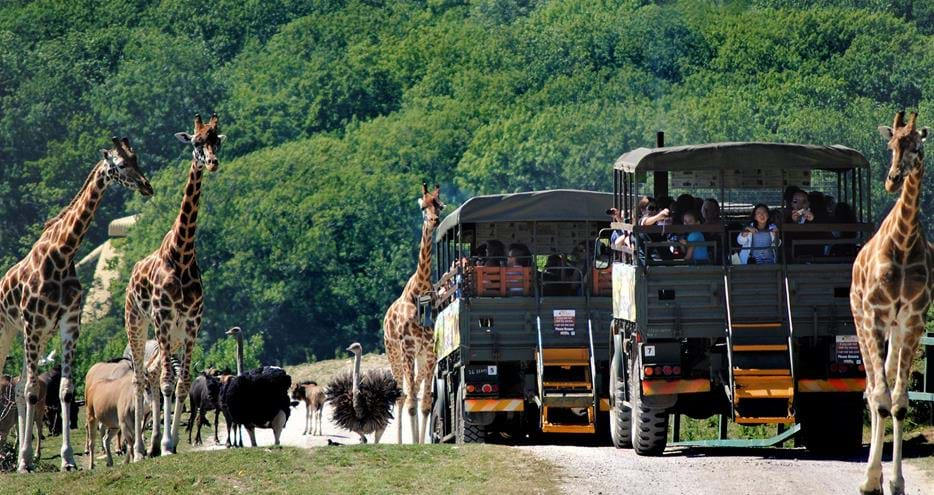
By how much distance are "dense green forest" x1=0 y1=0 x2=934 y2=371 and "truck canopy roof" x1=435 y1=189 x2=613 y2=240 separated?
40445 mm

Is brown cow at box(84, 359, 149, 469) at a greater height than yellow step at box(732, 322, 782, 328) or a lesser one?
lesser

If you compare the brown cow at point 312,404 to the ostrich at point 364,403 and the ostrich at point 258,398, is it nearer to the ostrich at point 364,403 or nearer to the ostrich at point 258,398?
the ostrich at point 364,403

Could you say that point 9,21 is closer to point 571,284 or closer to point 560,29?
point 560,29

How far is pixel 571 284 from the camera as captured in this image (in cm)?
2797

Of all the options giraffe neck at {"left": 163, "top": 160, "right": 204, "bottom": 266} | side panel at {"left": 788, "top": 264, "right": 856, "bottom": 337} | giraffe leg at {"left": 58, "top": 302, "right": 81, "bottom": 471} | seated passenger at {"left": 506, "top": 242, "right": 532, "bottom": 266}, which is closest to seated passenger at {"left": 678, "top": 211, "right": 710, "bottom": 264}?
side panel at {"left": 788, "top": 264, "right": 856, "bottom": 337}

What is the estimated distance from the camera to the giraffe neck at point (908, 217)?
20719mm

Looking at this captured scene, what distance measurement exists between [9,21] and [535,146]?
70709 mm

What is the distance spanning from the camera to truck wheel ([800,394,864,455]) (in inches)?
952

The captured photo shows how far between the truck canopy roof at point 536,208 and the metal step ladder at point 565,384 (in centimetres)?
216

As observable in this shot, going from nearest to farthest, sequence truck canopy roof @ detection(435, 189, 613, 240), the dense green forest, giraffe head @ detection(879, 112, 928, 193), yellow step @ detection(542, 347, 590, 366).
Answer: giraffe head @ detection(879, 112, 928, 193), yellow step @ detection(542, 347, 590, 366), truck canopy roof @ detection(435, 189, 613, 240), the dense green forest

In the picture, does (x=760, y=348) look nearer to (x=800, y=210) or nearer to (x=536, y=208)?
(x=800, y=210)

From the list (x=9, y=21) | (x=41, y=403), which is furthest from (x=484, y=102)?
(x=41, y=403)

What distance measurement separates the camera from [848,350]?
23.5 meters

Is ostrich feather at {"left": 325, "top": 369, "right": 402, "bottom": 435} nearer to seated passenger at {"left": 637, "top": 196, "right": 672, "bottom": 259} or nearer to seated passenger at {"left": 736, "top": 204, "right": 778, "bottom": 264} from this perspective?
seated passenger at {"left": 637, "top": 196, "right": 672, "bottom": 259}
